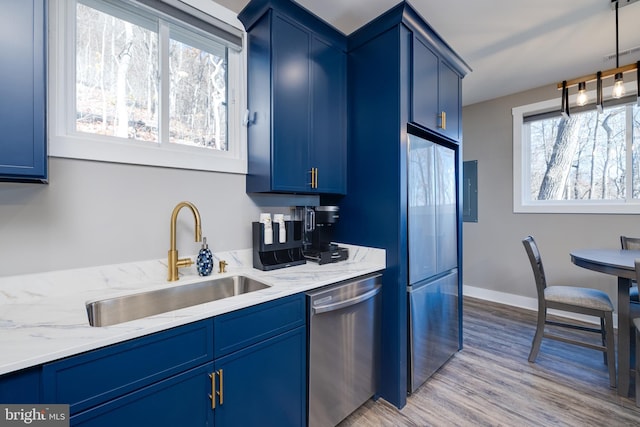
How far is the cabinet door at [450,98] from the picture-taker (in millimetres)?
2205

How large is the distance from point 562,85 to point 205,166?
9.25 feet

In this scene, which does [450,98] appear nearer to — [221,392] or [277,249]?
[277,249]

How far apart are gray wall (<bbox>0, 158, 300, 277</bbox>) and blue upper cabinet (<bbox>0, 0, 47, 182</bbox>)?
0.35m

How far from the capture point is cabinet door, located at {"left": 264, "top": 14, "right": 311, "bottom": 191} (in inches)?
67.7

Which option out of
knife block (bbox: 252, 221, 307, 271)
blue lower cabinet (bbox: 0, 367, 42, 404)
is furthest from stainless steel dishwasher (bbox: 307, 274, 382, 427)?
blue lower cabinet (bbox: 0, 367, 42, 404)

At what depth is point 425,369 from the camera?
2006 millimetres

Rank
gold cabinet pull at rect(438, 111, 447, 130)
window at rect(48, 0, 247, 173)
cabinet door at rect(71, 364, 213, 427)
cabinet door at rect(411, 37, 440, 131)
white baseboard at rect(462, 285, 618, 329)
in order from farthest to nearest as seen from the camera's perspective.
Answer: white baseboard at rect(462, 285, 618, 329), gold cabinet pull at rect(438, 111, 447, 130), cabinet door at rect(411, 37, 440, 131), window at rect(48, 0, 247, 173), cabinet door at rect(71, 364, 213, 427)

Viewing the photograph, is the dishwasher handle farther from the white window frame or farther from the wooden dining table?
the white window frame

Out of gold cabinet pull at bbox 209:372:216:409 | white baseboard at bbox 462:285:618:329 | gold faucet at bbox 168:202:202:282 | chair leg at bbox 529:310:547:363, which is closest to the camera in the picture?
gold cabinet pull at bbox 209:372:216:409

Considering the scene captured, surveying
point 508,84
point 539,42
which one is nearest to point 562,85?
point 539,42

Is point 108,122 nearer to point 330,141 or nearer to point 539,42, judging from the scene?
point 330,141

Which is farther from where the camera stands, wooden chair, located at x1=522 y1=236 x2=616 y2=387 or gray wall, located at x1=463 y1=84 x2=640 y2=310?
gray wall, located at x1=463 y1=84 x2=640 y2=310

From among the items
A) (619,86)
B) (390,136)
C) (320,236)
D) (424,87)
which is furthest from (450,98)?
(320,236)

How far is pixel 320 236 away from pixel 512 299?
304 cm
